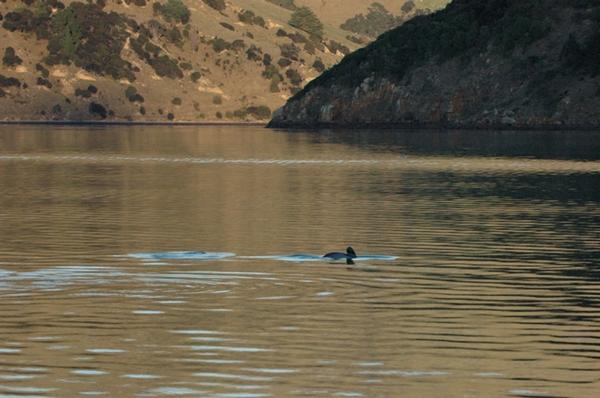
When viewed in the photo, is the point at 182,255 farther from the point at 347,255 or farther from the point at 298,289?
A: the point at 298,289

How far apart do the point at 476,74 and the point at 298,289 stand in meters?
142

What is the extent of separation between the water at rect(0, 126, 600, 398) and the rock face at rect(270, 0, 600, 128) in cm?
9424

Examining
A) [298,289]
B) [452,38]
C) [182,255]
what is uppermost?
[452,38]

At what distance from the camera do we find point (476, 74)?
172 meters

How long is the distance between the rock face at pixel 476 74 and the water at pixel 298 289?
309 ft

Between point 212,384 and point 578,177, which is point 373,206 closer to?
point 578,177

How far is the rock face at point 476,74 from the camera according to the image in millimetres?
165375

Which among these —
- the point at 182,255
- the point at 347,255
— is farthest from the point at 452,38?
the point at 347,255

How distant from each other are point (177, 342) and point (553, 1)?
158m

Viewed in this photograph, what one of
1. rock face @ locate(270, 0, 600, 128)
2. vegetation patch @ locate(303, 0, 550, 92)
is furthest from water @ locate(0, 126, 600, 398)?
vegetation patch @ locate(303, 0, 550, 92)

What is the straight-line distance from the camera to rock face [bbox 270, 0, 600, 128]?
165 meters

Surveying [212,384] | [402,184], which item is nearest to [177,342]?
[212,384]

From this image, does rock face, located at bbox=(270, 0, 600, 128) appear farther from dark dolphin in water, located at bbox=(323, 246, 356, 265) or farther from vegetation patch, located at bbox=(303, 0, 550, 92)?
dark dolphin in water, located at bbox=(323, 246, 356, 265)

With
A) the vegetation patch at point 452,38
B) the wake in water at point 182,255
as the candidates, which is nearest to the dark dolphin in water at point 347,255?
the wake in water at point 182,255
